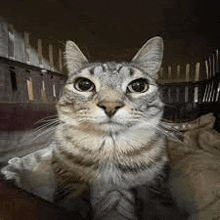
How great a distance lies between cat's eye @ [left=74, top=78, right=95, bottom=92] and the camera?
0.48 m

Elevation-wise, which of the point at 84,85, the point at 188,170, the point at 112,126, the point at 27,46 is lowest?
the point at 188,170

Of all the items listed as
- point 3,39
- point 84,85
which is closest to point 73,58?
point 84,85

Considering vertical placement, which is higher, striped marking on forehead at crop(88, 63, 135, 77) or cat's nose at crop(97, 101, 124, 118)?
striped marking on forehead at crop(88, 63, 135, 77)

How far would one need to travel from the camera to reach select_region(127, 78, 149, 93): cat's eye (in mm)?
476

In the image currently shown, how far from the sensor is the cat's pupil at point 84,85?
482mm

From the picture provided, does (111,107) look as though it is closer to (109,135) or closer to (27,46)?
(109,135)

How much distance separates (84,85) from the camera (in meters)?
0.49

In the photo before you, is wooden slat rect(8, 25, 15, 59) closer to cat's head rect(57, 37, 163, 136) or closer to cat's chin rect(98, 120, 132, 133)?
cat's head rect(57, 37, 163, 136)

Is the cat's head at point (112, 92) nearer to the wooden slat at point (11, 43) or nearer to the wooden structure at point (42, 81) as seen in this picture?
the wooden structure at point (42, 81)

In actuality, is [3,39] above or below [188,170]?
above

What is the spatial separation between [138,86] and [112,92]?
8 centimetres

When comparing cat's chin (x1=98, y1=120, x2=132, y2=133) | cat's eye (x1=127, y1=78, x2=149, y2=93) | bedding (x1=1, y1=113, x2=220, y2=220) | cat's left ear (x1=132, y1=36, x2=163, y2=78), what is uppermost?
cat's left ear (x1=132, y1=36, x2=163, y2=78)

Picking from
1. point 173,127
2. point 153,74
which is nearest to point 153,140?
point 173,127

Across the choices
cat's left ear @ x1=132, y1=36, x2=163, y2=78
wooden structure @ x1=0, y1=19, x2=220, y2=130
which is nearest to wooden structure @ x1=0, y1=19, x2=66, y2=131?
wooden structure @ x1=0, y1=19, x2=220, y2=130
